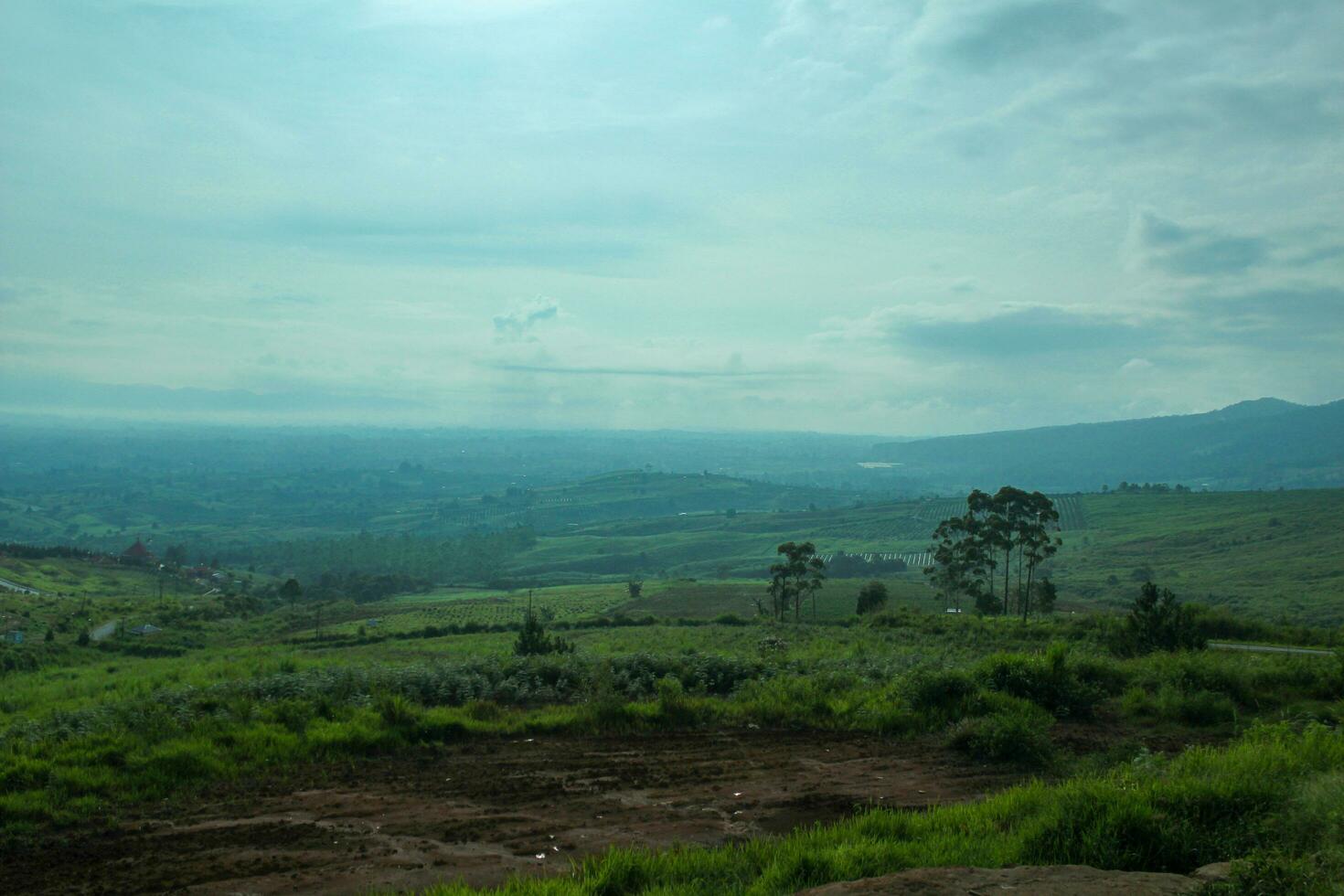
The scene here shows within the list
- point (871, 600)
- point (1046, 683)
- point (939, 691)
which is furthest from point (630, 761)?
point (871, 600)

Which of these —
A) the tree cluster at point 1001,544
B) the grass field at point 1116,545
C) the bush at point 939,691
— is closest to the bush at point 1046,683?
the bush at point 939,691

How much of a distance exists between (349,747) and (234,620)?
55.8 m

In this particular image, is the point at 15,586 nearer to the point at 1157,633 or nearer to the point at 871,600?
the point at 871,600

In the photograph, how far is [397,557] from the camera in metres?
140

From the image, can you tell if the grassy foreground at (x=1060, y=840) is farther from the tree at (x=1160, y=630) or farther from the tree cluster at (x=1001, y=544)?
the tree cluster at (x=1001, y=544)

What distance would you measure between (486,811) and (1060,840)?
17.6ft

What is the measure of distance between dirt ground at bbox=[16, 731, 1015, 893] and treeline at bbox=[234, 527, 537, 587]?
11063 cm

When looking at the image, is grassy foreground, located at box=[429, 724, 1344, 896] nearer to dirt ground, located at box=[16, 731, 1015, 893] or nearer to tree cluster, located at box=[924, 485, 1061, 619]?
dirt ground, located at box=[16, 731, 1015, 893]

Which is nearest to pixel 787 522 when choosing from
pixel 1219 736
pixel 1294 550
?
pixel 1294 550

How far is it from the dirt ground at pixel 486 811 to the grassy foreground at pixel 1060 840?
93 cm

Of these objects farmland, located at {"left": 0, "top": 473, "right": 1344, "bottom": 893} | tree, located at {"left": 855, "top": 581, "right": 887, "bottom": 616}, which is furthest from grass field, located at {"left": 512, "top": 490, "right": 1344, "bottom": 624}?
farmland, located at {"left": 0, "top": 473, "right": 1344, "bottom": 893}

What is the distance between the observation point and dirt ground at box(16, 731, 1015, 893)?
684 cm

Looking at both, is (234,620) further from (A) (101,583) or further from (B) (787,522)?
(B) (787,522)

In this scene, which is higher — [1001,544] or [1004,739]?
[1004,739]
